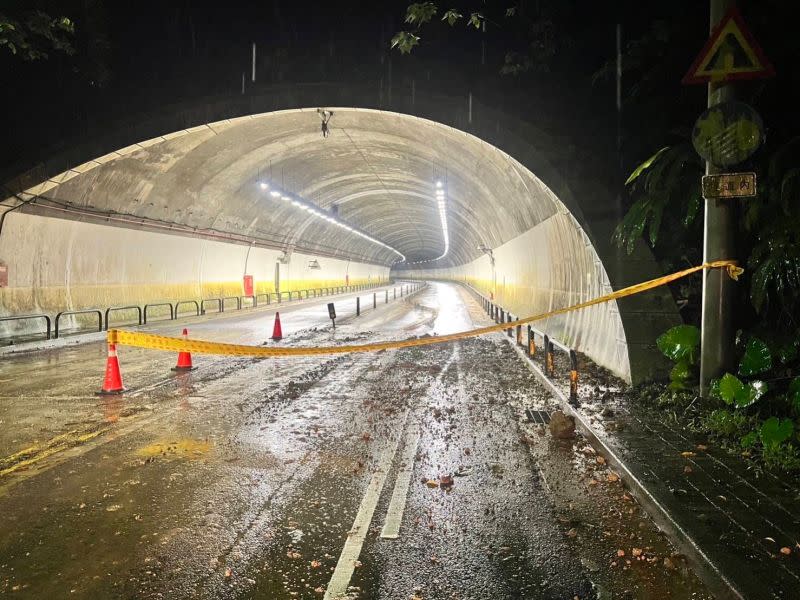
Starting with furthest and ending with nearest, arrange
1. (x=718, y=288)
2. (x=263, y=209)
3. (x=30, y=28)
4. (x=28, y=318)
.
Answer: (x=263, y=209), (x=28, y=318), (x=30, y=28), (x=718, y=288)

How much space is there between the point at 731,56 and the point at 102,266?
1977 cm

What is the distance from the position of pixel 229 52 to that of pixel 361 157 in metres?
→ 10.9

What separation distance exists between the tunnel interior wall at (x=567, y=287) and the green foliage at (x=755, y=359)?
2511 millimetres

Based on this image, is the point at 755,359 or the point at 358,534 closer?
the point at 358,534

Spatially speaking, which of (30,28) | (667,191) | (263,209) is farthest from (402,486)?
(263,209)

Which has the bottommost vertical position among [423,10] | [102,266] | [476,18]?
[102,266]

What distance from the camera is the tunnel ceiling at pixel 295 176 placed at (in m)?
14.0

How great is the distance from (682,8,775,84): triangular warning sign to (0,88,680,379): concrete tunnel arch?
3.57 meters

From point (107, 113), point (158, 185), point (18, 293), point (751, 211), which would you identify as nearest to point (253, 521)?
point (751, 211)

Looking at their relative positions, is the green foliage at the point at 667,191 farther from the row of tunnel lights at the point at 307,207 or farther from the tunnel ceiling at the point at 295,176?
the row of tunnel lights at the point at 307,207

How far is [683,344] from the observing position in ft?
22.9

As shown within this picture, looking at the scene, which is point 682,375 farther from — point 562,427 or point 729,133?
point 729,133

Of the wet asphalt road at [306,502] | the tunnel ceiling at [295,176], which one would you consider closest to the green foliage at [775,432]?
the wet asphalt road at [306,502]

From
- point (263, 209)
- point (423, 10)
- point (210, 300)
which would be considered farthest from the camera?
point (210, 300)
